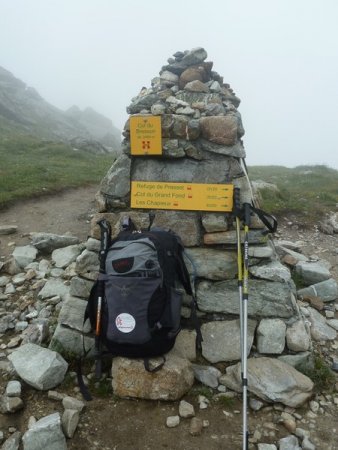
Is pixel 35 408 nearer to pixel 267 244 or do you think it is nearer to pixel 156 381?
pixel 156 381

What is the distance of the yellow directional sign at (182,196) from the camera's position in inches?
226

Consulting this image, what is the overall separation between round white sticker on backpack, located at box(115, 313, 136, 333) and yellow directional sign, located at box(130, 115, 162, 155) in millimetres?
2555

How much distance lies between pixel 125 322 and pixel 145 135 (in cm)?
284

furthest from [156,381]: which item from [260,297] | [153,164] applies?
[153,164]

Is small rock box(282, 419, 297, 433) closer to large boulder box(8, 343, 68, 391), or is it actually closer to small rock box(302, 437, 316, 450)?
small rock box(302, 437, 316, 450)

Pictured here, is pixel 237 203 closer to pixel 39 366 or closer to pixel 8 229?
pixel 39 366

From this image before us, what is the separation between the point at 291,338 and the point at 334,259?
5775 mm

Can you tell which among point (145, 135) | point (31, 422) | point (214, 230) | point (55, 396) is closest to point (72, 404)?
point (55, 396)

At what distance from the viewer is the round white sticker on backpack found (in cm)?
475

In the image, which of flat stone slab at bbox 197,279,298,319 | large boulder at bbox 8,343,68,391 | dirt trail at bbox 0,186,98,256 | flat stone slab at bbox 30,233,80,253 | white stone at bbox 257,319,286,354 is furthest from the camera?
dirt trail at bbox 0,186,98,256

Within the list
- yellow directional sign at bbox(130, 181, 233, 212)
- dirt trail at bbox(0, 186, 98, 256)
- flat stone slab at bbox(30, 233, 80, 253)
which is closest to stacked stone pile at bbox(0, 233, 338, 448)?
yellow directional sign at bbox(130, 181, 233, 212)

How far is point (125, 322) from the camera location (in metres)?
4.78

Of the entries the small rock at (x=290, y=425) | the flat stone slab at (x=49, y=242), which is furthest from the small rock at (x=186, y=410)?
the flat stone slab at (x=49, y=242)

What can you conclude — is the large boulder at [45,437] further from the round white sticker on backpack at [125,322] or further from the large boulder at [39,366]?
the round white sticker on backpack at [125,322]
